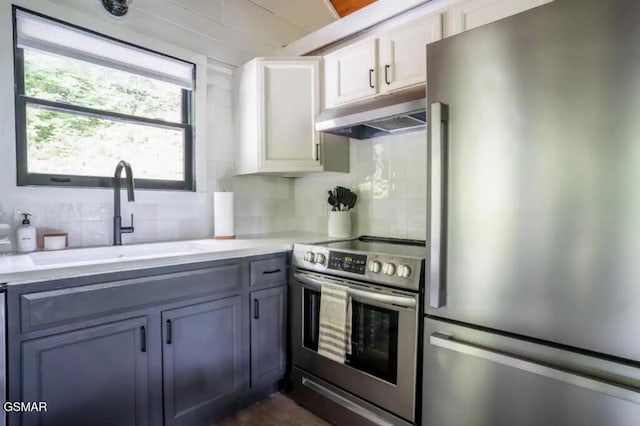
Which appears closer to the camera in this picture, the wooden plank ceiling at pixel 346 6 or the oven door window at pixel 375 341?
the oven door window at pixel 375 341

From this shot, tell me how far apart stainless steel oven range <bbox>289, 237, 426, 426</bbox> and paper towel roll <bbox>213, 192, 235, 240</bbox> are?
0.59 meters

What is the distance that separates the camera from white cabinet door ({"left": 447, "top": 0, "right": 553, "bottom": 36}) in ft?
5.07

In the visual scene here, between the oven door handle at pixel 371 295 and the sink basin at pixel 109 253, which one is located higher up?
the sink basin at pixel 109 253

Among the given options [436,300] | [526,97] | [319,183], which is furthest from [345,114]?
[436,300]

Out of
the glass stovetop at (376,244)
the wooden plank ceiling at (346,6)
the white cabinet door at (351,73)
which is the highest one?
the wooden plank ceiling at (346,6)

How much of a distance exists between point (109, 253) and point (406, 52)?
192cm

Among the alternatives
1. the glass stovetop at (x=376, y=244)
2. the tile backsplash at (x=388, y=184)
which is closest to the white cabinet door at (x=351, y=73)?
the tile backsplash at (x=388, y=184)

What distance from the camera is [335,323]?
1.77 metres

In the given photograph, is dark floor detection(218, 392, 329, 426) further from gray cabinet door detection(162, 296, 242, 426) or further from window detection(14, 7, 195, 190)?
window detection(14, 7, 195, 190)

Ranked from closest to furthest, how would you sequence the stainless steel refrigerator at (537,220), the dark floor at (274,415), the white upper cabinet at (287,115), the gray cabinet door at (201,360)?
the stainless steel refrigerator at (537,220) → the gray cabinet door at (201,360) → the dark floor at (274,415) → the white upper cabinet at (287,115)

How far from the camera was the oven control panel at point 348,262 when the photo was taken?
5.50 ft

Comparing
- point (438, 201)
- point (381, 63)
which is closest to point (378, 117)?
point (381, 63)

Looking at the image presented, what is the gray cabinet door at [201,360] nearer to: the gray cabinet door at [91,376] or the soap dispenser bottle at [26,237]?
the gray cabinet door at [91,376]

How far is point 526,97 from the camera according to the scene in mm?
1127
